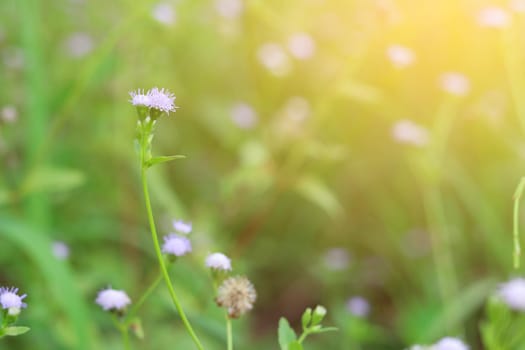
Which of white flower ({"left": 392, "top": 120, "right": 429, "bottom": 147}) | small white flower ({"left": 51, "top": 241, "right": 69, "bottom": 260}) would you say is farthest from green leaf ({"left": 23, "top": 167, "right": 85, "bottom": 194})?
white flower ({"left": 392, "top": 120, "right": 429, "bottom": 147})

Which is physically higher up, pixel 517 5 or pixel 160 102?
pixel 517 5

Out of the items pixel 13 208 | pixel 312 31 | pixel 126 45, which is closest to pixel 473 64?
pixel 312 31

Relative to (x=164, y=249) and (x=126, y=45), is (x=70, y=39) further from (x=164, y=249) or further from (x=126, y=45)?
(x=164, y=249)

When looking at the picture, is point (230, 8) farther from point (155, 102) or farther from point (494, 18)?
point (155, 102)

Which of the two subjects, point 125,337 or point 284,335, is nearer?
point 284,335

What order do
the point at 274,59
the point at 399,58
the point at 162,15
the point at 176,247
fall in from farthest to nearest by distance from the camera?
the point at 274,59, the point at 399,58, the point at 162,15, the point at 176,247

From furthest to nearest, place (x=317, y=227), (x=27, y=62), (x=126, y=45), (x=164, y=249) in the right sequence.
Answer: (x=317, y=227), (x=126, y=45), (x=27, y=62), (x=164, y=249)

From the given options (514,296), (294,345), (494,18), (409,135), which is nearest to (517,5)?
(494,18)
